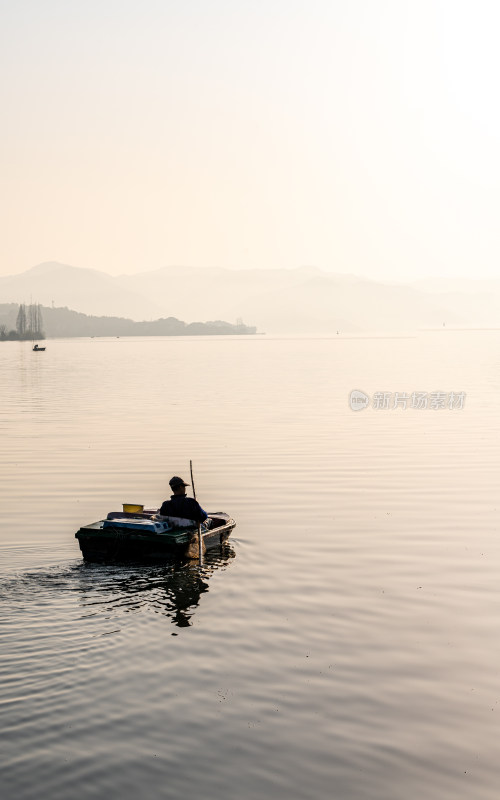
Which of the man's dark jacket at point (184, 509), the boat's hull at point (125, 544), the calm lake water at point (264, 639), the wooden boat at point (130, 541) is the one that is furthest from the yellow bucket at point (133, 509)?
the calm lake water at point (264, 639)

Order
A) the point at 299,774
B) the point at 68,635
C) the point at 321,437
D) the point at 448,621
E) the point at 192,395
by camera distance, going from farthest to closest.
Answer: the point at 192,395, the point at 321,437, the point at 448,621, the point at 68,635, the point at 299,774

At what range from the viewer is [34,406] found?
61.8m

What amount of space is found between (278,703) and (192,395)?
5939 centimetres

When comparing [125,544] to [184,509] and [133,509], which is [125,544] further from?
[133,509]

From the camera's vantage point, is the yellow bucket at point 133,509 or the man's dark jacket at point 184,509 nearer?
the man's dark jacket at point 184,509

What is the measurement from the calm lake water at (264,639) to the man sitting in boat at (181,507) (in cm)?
111

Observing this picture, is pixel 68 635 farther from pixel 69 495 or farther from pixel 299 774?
pixel 69 495

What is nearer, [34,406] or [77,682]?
[77,682]

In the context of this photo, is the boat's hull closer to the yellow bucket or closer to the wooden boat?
the wooden boat

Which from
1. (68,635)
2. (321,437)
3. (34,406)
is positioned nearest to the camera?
(68,635)

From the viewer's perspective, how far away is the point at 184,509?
20.6 m

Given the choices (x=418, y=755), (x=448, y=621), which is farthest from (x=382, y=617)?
(x=418, y=755)

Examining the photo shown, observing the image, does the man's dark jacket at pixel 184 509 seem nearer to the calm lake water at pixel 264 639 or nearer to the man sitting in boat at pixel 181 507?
the man sitting in boat at pixel 181 507

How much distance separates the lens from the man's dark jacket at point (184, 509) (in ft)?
67.5
